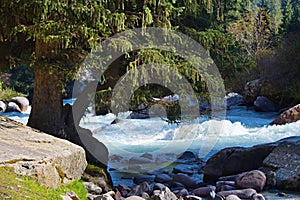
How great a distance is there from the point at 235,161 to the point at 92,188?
12.0 ft

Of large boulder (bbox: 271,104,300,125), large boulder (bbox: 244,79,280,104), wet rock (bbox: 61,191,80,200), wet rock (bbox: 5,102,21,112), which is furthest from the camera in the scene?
wet rock (bbox: 5,102,21,112)

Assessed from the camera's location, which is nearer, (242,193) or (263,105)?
(242,193)

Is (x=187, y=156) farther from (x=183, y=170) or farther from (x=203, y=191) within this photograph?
(x=203, y=191)

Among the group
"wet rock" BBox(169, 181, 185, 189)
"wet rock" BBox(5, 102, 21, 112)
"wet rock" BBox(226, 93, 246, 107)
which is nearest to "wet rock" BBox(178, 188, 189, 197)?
"wet rock" BBox(169, 181, 185, 189)

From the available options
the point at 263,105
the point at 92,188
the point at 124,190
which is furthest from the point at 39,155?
the point at 263,105

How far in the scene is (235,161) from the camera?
9.77 m

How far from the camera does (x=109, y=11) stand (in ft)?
23.9

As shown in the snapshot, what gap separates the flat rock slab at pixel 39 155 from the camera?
5422 mm

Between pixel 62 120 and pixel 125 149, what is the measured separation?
5749 millimetres

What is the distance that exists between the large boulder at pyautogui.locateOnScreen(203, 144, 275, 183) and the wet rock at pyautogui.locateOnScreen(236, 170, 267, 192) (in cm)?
103

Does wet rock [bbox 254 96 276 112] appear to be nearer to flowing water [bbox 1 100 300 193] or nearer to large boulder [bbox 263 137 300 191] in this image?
Answer: flowing water [bbox 1 100 300 193]

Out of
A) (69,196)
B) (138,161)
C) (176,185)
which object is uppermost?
(69,196)

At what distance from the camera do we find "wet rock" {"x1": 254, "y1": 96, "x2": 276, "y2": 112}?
22719 millimetres

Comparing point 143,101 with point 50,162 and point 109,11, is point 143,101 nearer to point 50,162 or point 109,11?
point 109,11
